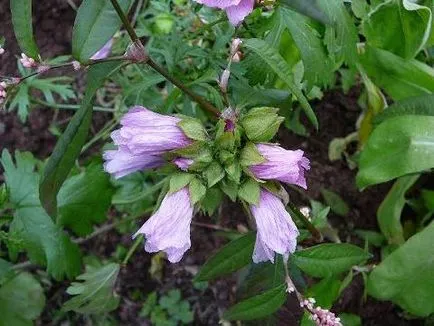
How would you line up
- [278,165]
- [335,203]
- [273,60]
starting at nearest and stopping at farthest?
1. [278,165]
2. [273,60]
3. [335,203]

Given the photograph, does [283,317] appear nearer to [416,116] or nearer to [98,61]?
[416,116]

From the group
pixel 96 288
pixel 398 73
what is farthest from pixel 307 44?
pixel 96 288

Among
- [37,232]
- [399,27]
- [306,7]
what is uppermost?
[306,7]

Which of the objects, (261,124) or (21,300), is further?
(21,300)

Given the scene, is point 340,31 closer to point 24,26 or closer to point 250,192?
point 250,192

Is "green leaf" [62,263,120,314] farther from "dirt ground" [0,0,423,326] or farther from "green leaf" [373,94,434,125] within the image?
"green leaf" [373,94,434,125]

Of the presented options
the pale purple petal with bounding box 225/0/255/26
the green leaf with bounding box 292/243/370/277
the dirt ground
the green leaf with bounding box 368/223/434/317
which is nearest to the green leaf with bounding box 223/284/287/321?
the green leaf with bounding box 292/243/370/277

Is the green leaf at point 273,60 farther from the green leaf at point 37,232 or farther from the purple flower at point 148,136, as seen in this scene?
the green leaf at point 37,232

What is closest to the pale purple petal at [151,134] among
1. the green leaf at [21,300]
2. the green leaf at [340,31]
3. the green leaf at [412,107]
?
the green leaf at [340,31]
